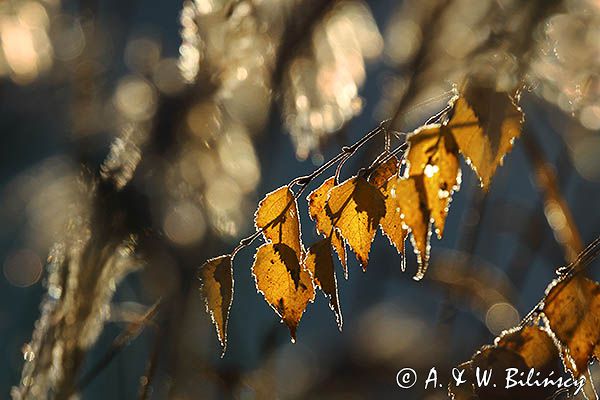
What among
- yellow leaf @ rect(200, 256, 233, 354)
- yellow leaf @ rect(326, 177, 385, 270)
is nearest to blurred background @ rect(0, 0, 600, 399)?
yellow leaf @ rect(326, 177, 385, 270)

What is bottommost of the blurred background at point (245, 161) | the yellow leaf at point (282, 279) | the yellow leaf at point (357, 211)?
the yellow leaf at point (282, 279)

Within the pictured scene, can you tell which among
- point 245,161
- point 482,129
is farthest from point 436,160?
point 245,161

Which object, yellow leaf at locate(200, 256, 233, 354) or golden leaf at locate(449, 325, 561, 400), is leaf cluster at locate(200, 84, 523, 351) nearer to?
yellow leaf at locate(200, 256, 233, 354)

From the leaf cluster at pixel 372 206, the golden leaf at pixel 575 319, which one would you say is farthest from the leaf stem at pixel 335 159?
the golden leaf at pixel 575 319

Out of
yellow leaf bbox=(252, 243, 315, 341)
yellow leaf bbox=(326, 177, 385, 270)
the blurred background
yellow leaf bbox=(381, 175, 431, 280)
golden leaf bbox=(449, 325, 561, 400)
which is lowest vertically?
golden leaf bbox=(449, 325, 561, 400)

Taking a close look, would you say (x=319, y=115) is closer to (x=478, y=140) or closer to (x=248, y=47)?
(x=248, y=47)

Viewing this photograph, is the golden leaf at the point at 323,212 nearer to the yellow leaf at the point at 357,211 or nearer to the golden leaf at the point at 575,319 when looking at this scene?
the yellow leaf at the point at 357,211

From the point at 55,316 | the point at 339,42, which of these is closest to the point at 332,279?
the point at 55,316
